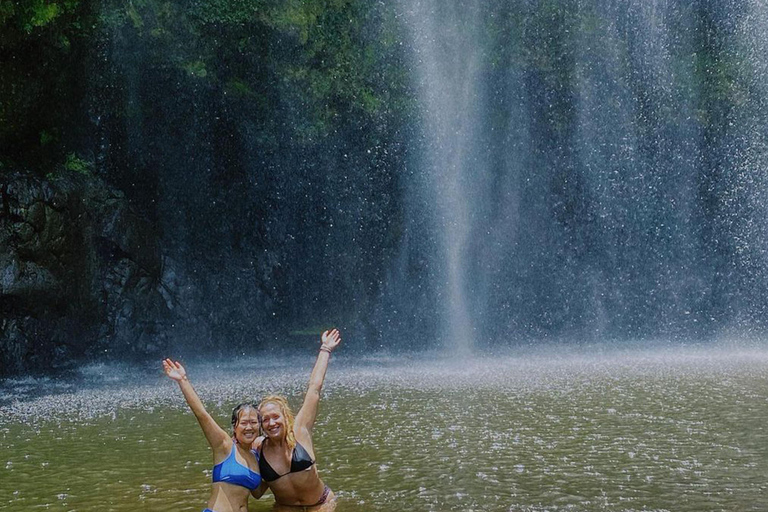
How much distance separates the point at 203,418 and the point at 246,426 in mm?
282

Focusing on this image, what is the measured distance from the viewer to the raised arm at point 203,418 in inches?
197

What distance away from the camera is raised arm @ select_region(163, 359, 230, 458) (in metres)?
4.99

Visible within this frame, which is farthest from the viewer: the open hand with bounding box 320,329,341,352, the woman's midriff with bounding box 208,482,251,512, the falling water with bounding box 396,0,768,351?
the falling water with bounding box 396,0,768,351

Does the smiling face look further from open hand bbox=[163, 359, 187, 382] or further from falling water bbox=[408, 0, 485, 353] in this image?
falling water bbox=[408, 0, 485, 353]

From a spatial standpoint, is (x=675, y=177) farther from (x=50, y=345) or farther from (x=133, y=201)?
(x=50, y=345)

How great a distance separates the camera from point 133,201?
18672 millimetres

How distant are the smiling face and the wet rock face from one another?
1086 cm

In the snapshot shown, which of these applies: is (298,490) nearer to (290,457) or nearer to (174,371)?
(290,457)

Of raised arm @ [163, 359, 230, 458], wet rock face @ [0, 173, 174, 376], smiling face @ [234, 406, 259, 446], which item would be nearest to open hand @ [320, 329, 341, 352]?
smiling face @ [234, 406, 259, 446]

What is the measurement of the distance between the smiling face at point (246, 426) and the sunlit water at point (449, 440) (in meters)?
0.93

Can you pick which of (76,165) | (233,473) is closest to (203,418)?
(233,473)

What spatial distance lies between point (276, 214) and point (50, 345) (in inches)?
260

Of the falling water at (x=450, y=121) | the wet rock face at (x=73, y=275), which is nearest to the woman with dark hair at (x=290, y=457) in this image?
the wet rock face at (x=73, y=275)

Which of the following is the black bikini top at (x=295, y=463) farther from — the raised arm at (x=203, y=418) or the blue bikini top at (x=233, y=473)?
the raised arm at (x=203, y=418)
